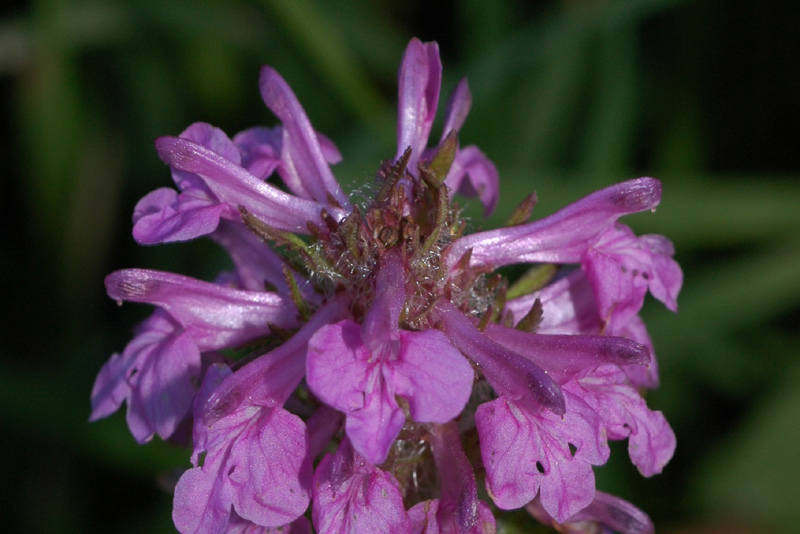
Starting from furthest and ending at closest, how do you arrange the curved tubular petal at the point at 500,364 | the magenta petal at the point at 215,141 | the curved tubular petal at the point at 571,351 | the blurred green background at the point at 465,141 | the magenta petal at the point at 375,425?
the blurred green background at the point at 465,141 < the magenta petal at the point at 215,141 < the curved tubular petal at the point at 571,351 < the curved tubular petal at the point at 500,364 < the magenta petal at the point at 375,425

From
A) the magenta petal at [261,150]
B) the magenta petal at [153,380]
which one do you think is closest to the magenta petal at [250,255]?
the magenta petal at [261,150]

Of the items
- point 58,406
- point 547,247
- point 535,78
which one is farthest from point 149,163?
point 547,247

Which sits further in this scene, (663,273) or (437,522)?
(663,273)

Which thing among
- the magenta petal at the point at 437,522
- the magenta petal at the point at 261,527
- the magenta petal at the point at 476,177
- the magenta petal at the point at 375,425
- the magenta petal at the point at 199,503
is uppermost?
the magenta petal at the point at 476,177

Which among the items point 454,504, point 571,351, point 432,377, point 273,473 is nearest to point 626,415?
point 571,351

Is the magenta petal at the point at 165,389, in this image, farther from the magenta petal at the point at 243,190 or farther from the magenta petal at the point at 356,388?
the magenta petal at the point at 356,388

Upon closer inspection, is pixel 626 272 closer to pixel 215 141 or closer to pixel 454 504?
pixel 454 504

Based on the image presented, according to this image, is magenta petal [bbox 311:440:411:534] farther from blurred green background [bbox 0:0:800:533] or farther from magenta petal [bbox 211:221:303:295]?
blurred green background [bbox 0:0:800:533]
